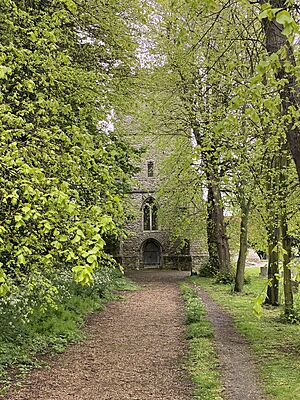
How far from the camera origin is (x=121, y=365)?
7.51 m

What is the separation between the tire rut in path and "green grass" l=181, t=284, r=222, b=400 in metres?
0.12

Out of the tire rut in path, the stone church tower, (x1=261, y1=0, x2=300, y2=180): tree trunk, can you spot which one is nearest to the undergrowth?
the tire rut in path

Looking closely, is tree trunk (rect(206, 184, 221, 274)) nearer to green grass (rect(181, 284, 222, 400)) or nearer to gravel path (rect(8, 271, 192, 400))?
gravel path (rect(8, 271, 192, 400))

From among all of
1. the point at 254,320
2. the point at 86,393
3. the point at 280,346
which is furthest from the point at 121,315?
the point at 86,393

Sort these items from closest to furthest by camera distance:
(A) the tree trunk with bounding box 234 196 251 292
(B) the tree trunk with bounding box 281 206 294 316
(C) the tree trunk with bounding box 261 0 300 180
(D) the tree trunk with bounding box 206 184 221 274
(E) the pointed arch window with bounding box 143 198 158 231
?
(C) the tree trunk with bounding box 261 0 300 180
(B) the tree trunk with bounding box 281 206 294 316
(A) the tree trunk with bounding box 234 196 251 292
(D) the tree trunk with bounding box 206 184 221 274
(E) the pointed arch window with bounding box 143 198 158 231

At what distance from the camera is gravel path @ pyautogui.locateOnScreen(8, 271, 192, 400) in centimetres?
609

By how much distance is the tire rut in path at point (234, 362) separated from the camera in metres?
5.80

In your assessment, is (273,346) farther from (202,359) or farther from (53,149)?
(53,149)

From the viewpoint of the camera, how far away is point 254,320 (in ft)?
35.4

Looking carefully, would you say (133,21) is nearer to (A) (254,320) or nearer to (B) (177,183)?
(B) (177,183)

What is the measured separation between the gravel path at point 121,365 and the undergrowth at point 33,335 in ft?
0.85

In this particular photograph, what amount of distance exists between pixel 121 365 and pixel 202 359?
4.58 feet

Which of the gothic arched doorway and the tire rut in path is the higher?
the gothic arched doorway

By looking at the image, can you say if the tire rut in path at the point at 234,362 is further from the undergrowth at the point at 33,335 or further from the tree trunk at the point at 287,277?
the undergrowth at the point at 33,335
